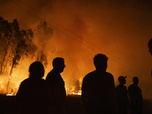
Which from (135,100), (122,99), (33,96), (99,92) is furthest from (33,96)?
(135,100)

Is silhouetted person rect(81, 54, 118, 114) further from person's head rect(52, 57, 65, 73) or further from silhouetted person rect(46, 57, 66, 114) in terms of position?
person's head rect(52, 57, 65, 73)

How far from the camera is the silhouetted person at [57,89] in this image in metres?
3.08

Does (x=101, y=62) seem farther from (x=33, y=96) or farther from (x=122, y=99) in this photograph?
(x=122, y=99)

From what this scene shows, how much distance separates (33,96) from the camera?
272 centimetres

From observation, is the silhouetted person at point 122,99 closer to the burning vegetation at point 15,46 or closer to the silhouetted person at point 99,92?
the silhouetted person at point 99,92

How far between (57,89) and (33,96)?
0.66 m

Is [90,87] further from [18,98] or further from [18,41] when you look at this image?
[18,41]

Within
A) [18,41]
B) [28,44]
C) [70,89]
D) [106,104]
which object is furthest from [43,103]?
[70,89]

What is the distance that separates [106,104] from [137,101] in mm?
3776

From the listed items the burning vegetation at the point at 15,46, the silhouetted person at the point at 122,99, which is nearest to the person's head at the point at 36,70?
the silhouetted person at the point at 122,99

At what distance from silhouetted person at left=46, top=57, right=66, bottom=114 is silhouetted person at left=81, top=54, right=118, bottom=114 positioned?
2.18 ft

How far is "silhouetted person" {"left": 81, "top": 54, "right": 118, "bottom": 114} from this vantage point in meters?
2.50

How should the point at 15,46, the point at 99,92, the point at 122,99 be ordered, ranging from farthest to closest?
1. the point at 15,46
2. the point at 122,99
3. the point at 99,92

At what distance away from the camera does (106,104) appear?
2498mm
